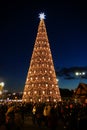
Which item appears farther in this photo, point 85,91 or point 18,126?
point 85,91

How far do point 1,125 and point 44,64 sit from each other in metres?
31.2

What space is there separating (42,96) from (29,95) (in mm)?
2298

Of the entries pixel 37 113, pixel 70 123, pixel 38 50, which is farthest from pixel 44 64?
pixel 70 123

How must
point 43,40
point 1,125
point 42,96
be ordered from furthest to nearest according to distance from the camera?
1. point 43,40
2. point 42,96
3. point 1,125

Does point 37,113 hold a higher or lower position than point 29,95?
lower

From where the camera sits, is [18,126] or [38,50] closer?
[18,126]

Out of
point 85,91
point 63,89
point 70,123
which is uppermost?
point 63,89

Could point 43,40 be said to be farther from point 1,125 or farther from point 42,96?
point 1,125

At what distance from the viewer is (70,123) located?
15938mm

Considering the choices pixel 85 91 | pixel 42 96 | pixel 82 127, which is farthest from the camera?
pixel 42 96

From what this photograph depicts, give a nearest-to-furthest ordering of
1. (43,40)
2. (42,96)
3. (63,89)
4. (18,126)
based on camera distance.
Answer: (18,126) < (42,96) < (43,40) < (63,89)

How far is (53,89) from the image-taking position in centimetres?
5550

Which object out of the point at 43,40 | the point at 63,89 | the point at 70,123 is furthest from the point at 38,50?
the point at 63,89

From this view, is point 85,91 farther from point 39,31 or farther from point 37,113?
point 37,113
